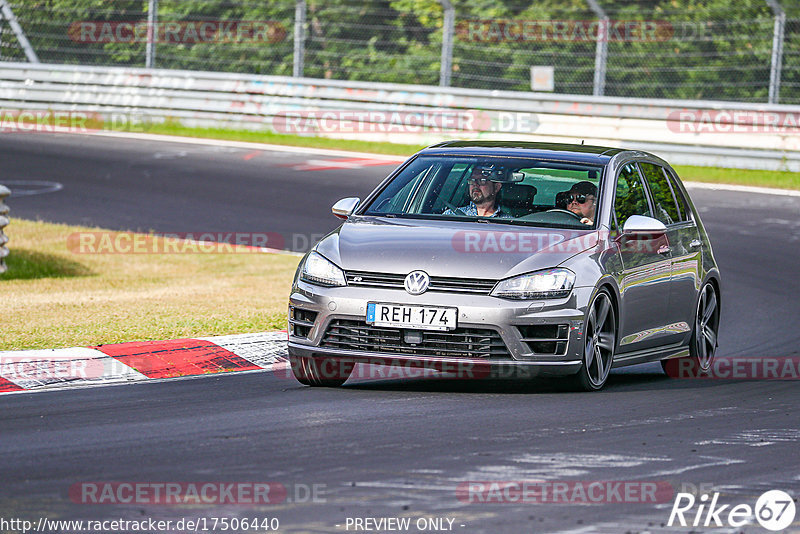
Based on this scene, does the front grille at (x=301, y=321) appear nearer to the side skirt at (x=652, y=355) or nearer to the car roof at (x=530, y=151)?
the car roof at (x=530, y=151)

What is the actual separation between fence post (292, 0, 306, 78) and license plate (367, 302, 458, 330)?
1813 cm

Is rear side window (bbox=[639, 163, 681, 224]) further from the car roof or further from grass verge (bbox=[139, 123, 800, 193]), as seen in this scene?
grass verge (bbox=[139, 123, 800, 193])

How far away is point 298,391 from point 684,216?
131 inches

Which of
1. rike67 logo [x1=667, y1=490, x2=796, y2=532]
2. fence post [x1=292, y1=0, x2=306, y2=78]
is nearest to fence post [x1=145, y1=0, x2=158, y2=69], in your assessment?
fence post [x1=292, y1=0, x2=306, y2=78]

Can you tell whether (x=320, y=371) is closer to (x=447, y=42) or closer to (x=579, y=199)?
(x=579, y=199)

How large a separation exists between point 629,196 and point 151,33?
18.8 m

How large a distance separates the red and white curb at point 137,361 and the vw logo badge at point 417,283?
2.01 m

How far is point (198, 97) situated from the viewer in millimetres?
27000

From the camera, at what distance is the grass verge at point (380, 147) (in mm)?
21516

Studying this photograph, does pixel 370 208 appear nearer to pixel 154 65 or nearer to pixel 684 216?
pixel 684 216

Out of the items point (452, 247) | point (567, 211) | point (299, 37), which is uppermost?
point (299, 37)

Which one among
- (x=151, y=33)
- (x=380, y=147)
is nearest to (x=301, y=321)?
(x=380, y=147)

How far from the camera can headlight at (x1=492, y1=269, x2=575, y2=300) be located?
801 cm

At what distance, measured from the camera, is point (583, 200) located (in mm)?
9070
